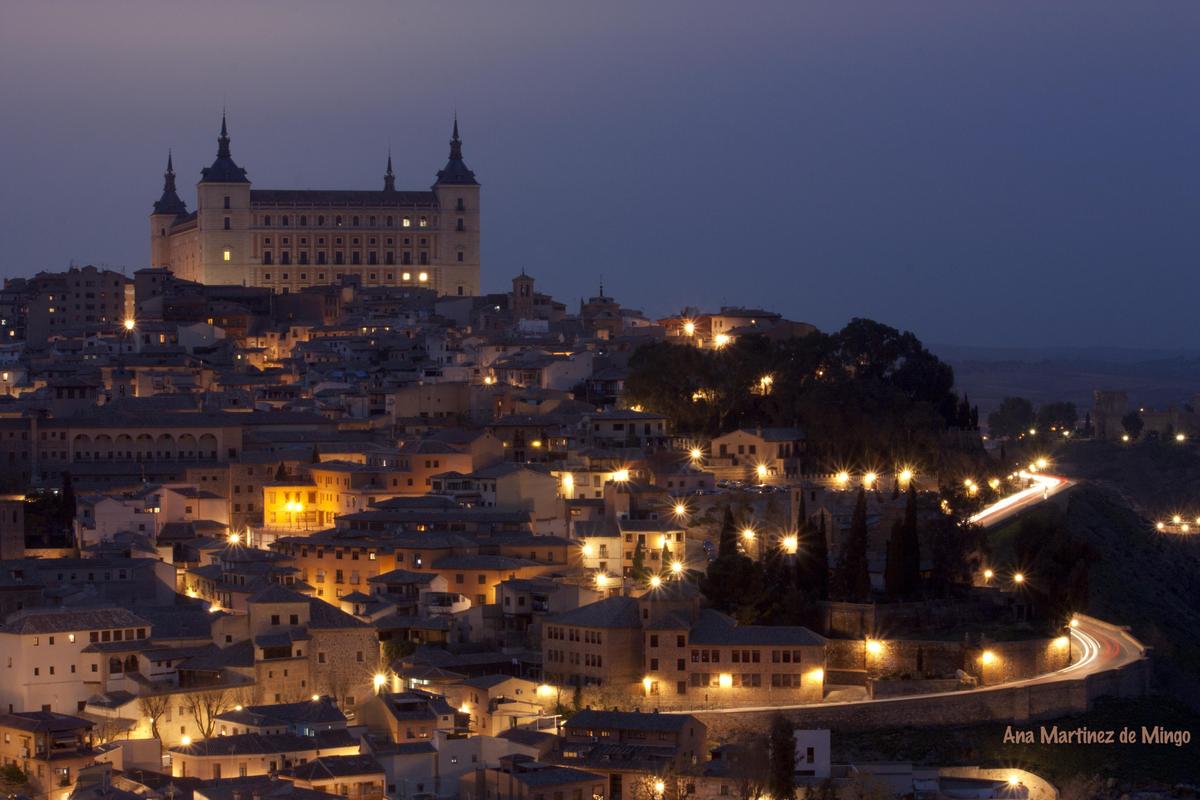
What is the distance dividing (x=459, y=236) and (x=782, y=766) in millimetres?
63003

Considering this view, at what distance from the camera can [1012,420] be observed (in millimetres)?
85562

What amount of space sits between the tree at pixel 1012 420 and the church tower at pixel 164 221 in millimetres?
37813

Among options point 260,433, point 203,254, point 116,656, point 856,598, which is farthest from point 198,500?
point 203,254

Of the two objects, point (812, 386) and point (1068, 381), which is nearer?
point (812, 386)

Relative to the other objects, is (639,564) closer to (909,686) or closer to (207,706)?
(909,686)

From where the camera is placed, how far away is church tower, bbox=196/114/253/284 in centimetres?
9431

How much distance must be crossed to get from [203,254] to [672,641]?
5714cm

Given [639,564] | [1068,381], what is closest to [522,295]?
[639,564]

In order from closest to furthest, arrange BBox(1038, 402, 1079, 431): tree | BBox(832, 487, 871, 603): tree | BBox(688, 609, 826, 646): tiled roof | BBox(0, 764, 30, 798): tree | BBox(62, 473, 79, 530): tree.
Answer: BBox(0, 764, 30, 798): tree → BBox(688, 609, 826, 646): tiled roof → BBox(832, 487, 871, 603): tree → BBox(62, 473, 79, 530): tree → BBox(1038, 402, 1079, 431): tree

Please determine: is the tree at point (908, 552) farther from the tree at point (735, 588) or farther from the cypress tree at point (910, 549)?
the tree at point (735, 588)

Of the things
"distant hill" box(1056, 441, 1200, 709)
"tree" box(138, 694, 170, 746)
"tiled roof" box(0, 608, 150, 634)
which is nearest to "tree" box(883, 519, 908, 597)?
"distant hill" box(1056, 441, 1200, 709)

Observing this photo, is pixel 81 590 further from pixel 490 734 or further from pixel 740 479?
pixel 740 479

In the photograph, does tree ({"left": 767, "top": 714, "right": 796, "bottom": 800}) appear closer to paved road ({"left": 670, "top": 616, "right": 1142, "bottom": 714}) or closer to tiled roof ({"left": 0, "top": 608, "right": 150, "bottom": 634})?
paved road ({"left": 670, "top": 616, "right": 1142, "bottom": 714})

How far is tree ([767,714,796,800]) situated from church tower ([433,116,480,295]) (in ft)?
200
